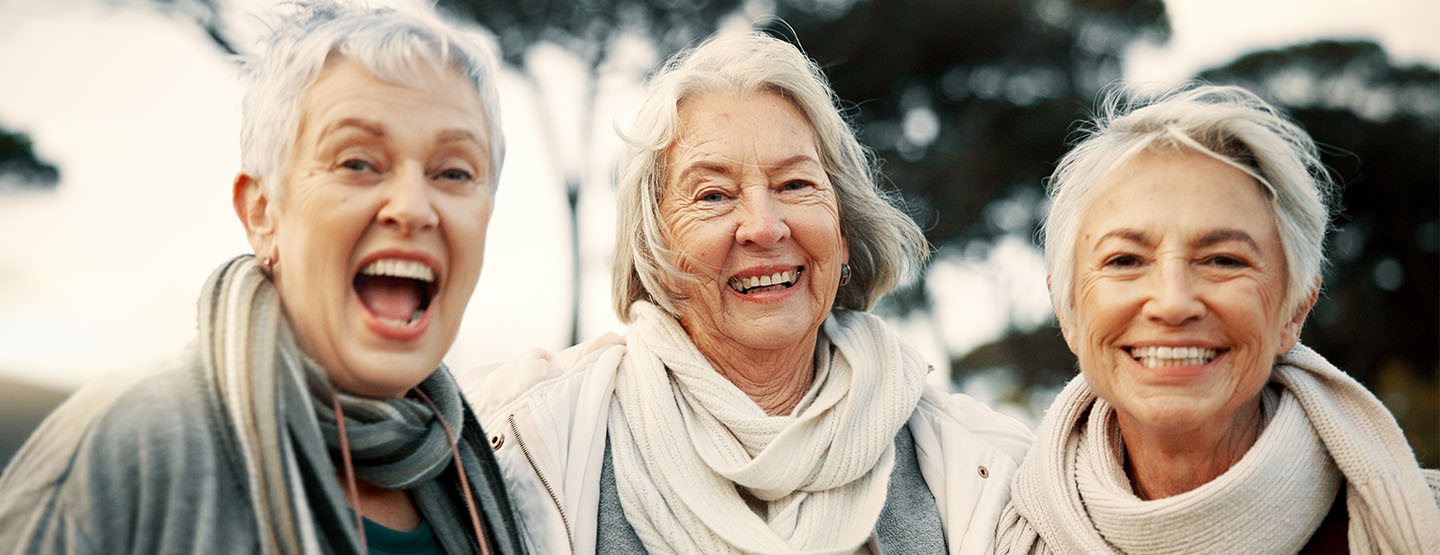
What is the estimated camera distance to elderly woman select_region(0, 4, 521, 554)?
1.75 m

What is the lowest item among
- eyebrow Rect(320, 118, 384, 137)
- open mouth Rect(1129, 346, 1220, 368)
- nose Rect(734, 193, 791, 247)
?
open mouth Rect(1129, 346, 1220, 368)

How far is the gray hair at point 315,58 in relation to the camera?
206 cm

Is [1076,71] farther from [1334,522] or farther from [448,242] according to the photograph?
[448,242]

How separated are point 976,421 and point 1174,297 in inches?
31.5

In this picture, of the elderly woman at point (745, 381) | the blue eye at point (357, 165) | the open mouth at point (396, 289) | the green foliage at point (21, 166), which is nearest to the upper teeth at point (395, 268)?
the open mouth at point (396, 289)

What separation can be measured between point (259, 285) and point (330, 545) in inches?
17.6

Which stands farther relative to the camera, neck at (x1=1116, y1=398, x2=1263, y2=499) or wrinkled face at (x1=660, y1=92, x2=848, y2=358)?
wrinkled face at (x1=660, y1=92, x2=848, y2=358)

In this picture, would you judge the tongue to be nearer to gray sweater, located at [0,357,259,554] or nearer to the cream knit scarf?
gray sweater, located at [0,357,259,554]

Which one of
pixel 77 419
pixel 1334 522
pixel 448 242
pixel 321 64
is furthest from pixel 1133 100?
pixel 77 419

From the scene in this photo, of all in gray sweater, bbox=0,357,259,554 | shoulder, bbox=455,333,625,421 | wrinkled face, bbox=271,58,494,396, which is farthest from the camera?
shoulder, bbox=455,333,625,421

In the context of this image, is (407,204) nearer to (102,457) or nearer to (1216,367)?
(102,457)

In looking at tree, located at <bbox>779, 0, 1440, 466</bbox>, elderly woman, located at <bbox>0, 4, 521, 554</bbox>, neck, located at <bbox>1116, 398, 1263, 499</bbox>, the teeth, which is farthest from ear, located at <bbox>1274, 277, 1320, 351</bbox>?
tree, located at <bbox>779, 0, 1440, 466</bbox>

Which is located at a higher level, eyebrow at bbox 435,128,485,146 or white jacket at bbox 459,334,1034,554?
eyebrow at bbox 435,128,485,146

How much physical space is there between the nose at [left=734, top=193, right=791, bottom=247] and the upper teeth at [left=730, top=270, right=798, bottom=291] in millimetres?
92
